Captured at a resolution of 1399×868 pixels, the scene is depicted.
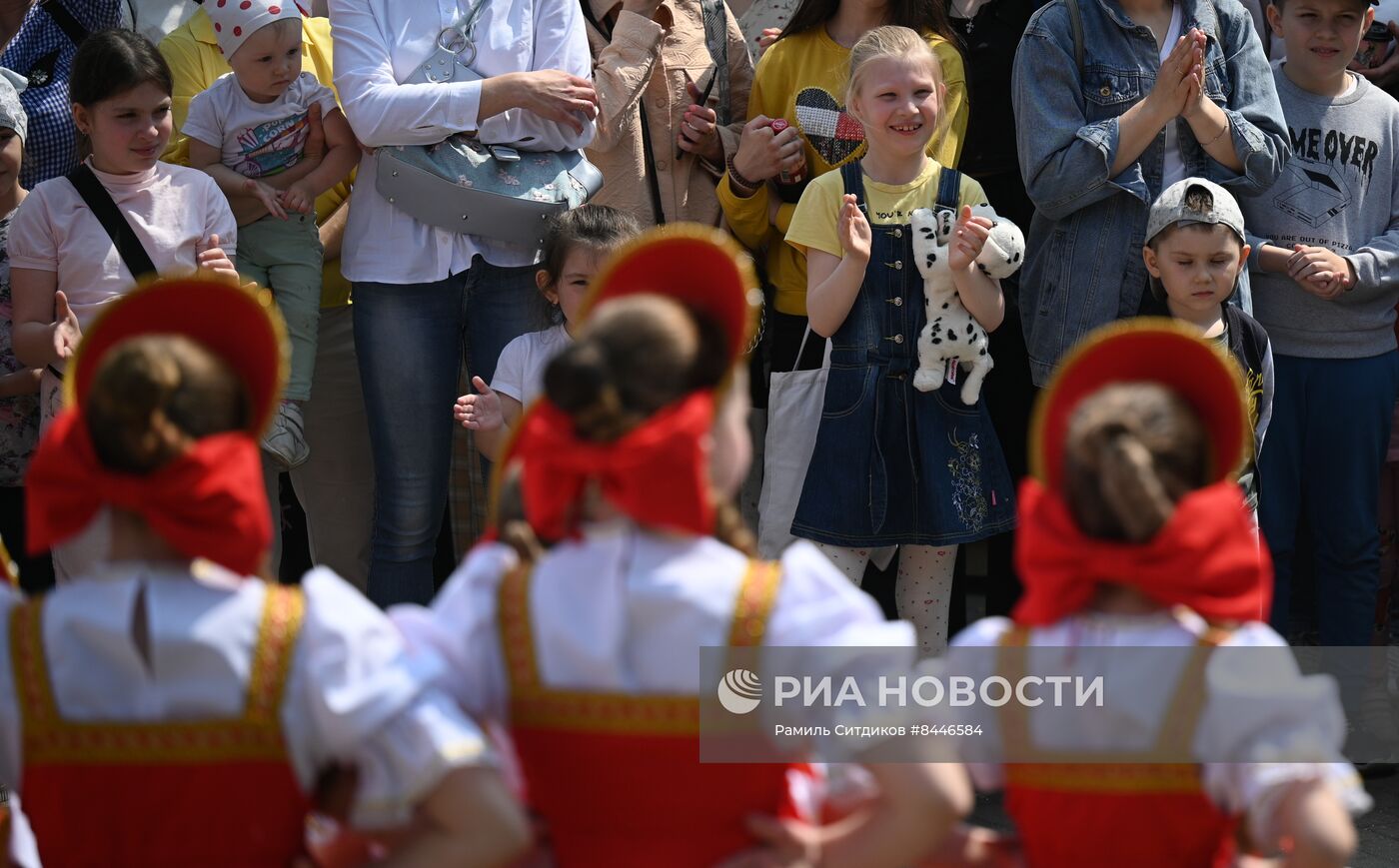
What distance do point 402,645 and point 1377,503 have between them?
11.9 feet

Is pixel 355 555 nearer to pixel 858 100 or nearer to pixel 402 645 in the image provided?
pixel 858 100

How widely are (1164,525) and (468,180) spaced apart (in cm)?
261

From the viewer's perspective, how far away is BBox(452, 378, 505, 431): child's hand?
411cm

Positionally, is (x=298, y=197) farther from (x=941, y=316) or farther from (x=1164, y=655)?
(x=1164, y=655)

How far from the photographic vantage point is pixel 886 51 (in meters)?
4.27

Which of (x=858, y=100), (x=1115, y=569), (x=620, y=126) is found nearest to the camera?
(x=1115, y=569)

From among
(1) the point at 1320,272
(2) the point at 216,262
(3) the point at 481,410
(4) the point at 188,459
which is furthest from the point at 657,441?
(1) the point at 1320,272

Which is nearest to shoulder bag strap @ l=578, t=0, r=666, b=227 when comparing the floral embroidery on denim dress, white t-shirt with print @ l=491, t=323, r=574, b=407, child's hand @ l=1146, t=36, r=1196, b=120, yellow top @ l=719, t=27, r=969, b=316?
yellow top @ l=719, t=27, r=969, b=316

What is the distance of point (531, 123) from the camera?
432cm

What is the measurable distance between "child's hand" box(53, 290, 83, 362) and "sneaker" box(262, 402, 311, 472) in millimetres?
535

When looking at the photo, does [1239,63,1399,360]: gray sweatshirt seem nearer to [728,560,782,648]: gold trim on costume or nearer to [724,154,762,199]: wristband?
[724,154,762,199]: wristband

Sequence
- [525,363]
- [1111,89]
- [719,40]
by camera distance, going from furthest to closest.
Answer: [719,40], [1111,89], [525,363]

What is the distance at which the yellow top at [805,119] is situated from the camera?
464 centimetres

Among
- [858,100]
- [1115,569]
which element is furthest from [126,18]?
[1115,569]
